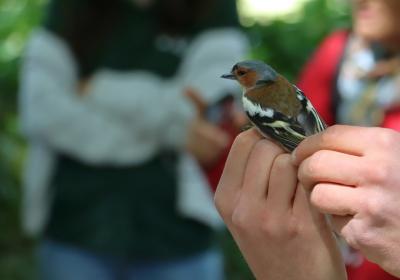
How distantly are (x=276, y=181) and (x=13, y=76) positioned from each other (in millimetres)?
3408

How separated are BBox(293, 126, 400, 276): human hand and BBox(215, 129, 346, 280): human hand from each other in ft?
0.30

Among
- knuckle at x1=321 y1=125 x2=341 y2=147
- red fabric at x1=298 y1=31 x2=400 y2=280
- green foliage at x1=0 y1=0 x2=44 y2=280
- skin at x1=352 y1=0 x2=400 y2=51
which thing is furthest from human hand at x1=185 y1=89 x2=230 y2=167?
green foliage at x1=0 y1=0 x2=44 y2=280

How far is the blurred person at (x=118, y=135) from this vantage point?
2883mm

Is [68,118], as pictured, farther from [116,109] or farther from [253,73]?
[253,73]

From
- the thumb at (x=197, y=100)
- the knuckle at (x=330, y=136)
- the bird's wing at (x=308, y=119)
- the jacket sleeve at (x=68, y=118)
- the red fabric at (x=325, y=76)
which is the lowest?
the jacket sleeve at (x=68, y=118)

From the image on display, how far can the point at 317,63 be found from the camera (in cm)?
219

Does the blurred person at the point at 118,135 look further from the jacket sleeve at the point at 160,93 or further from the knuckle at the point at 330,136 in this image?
the knuckle at the point at 330,136

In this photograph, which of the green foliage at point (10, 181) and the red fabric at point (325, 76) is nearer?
the red fabric at point (325, 76)

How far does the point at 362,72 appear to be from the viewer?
2078mm

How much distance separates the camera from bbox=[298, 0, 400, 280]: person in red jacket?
1.97m

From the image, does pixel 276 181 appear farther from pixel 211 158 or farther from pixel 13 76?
pixel 13 76

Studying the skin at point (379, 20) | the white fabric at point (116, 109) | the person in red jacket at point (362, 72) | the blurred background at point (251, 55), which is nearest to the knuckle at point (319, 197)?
the person in red jacket at point (362, 72)

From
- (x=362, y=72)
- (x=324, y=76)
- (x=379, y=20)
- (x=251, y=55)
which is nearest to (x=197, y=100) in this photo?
(x=324, y=76)

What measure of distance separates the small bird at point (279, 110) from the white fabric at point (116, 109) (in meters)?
1.47
